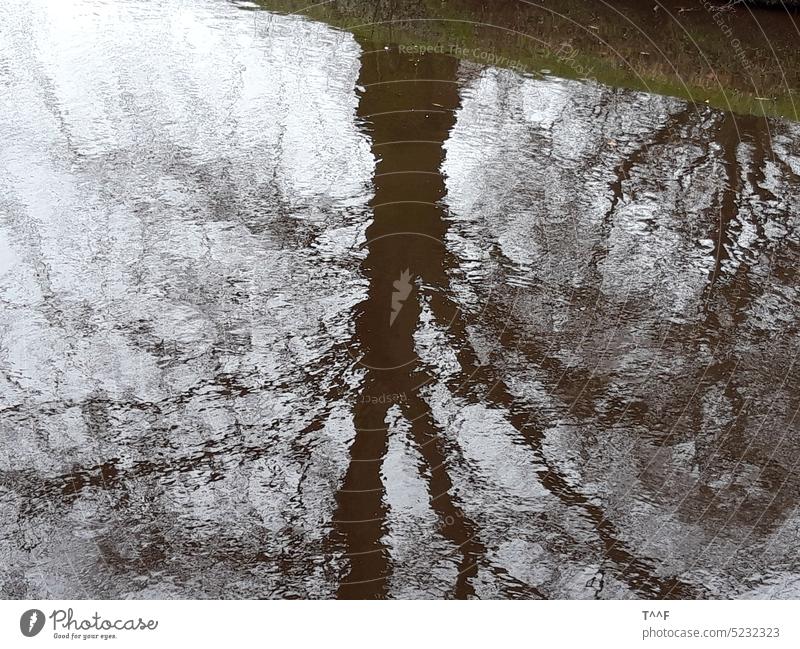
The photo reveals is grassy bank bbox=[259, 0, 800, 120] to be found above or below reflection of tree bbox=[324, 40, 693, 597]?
above

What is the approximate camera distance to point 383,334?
4.84 meters

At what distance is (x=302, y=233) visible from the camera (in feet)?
18.1

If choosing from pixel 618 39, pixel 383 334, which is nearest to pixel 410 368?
pixel 383 334

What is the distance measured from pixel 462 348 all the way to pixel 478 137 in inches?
92.6

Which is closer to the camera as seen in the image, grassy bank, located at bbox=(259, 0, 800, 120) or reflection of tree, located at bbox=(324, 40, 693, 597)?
reflection of tree, located at bbox=(324, 40, 693, 597)

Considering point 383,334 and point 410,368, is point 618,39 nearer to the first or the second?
point 383,334

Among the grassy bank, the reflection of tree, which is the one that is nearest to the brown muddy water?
the reflection of tree

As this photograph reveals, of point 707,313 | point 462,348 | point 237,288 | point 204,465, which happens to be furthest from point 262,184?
point 707,313

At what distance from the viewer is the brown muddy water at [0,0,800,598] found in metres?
3.79

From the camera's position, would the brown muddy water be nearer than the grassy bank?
Yes

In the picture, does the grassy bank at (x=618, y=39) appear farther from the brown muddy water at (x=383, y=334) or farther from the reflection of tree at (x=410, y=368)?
the reflection of tree at (x=410, y=368)

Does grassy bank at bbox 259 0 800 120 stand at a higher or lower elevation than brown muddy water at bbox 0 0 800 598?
higher

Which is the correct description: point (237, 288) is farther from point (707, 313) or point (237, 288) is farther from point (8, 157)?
point (707, 313)

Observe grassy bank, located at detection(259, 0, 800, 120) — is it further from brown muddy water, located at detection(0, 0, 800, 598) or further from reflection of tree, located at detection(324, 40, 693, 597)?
reflection of tree, located at detection(324, 40, 693, 597)
